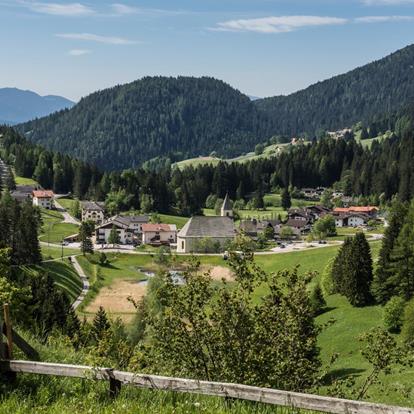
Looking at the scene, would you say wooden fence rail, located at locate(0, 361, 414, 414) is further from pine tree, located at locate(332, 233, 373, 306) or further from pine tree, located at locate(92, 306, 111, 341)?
pine tree, located at locate(332, 233, 373, 306)

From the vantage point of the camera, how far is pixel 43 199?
156 metres

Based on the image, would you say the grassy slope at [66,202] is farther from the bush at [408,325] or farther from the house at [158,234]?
the bush at [408,325]

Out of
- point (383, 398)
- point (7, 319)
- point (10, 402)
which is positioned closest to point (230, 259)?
point (7, 319)

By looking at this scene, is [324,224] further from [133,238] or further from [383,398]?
[383,398]

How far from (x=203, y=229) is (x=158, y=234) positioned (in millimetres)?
12881

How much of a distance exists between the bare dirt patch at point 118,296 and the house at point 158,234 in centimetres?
4218

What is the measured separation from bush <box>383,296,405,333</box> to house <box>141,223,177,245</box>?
88658mm

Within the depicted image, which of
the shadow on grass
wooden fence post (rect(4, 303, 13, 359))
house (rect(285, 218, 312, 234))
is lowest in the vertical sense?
the shadow on grass

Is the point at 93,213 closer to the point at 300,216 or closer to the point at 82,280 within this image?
the point at 300,216

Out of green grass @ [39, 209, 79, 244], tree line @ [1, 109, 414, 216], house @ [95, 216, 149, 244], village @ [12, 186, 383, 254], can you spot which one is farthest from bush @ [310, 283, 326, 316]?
tree line @ [1, 109, 414, 216]

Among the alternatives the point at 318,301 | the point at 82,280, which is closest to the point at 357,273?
Answer: the point at 318,301

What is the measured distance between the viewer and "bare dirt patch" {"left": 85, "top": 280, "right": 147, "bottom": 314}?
71500 mm

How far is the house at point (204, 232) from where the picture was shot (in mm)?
125506

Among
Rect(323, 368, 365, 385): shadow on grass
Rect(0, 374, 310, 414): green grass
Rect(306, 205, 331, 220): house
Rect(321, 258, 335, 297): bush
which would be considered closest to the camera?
Rect(0, 374, 310, 414): green grass
